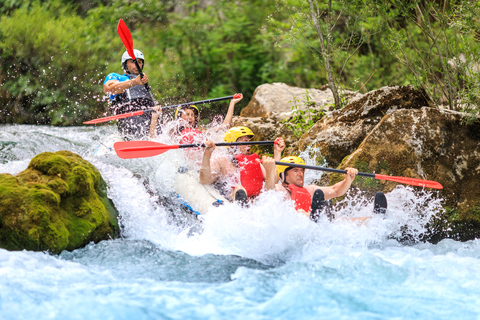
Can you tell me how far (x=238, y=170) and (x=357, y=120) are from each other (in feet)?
5.49

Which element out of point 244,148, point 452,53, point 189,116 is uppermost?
point 452,53

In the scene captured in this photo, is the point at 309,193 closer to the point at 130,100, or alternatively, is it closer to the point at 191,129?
the point at 191,129

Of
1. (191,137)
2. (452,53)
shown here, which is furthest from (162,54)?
(452,53)

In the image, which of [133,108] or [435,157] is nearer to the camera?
[435,157]

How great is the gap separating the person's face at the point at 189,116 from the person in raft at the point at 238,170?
880 mm

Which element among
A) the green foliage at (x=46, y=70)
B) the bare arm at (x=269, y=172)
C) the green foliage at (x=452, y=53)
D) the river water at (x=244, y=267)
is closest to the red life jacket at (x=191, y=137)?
the river water at (x=244, y=267)

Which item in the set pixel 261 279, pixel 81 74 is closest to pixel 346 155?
pixel 261 279

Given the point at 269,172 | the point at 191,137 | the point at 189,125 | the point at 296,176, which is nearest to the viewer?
the point at 269,172

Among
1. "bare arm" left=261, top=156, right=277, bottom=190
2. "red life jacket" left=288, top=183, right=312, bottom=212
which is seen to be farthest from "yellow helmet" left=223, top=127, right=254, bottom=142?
"red life jacket" left=288, top=183, right=312, bottom=212

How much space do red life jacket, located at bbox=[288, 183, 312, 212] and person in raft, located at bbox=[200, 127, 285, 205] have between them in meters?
0.19

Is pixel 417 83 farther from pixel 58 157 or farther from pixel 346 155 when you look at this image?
pixel 58 157

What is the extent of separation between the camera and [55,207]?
3.65 m

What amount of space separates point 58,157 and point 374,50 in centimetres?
981

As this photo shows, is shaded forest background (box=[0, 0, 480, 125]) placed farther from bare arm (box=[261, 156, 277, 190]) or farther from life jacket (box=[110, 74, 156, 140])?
bare arm (box=[261, 156, 277, 190])
